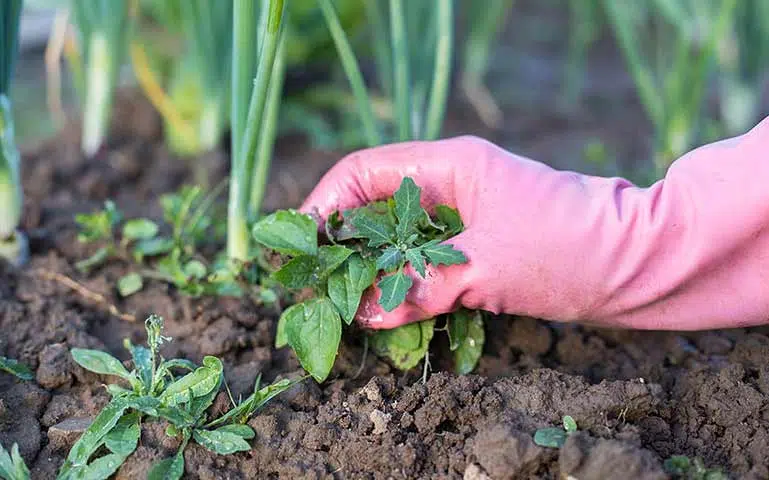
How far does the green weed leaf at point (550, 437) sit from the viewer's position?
43.6 inches

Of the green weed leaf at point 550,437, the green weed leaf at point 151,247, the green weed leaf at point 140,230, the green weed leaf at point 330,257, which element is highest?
the green weed leaf at point 330,257

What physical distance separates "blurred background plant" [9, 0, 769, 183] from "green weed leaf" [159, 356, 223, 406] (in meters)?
0.57

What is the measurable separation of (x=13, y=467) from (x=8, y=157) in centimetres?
66

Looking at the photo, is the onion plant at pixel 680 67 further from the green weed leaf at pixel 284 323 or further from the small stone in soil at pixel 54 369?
the small stone in soil at pixel 54 369

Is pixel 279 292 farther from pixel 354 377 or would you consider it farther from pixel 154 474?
pixel 154 474

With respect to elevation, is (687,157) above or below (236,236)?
above

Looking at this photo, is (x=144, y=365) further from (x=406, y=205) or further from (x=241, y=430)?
(x=406, y=205)

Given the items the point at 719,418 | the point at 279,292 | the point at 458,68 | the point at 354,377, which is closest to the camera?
the point at 719,418

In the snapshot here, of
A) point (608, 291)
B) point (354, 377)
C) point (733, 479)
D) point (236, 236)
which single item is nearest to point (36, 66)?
point (236, 236)

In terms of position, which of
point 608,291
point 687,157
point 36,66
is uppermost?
point 687,157

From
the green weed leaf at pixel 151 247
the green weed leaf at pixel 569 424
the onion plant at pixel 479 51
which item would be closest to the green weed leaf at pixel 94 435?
the green weed leaf at pixel 151 247

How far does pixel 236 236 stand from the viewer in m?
1.50

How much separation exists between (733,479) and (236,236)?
0.82 metres

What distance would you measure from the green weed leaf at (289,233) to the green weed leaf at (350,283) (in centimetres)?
5
